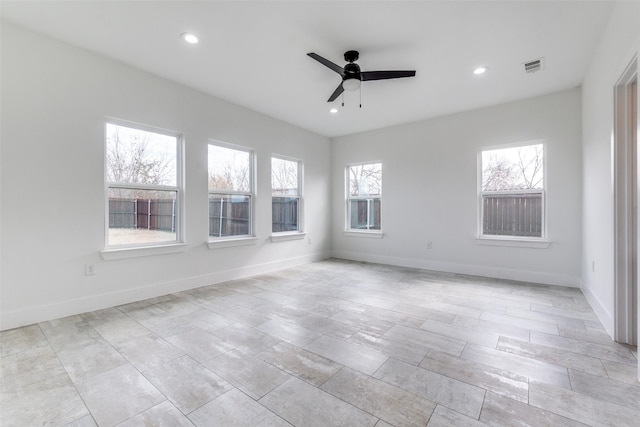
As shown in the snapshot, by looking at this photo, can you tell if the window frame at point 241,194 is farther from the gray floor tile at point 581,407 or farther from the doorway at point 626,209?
the doorway at point 626,209

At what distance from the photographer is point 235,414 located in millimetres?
1570

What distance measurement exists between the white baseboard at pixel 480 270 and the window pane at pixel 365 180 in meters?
1.36

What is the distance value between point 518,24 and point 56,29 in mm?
Result: 4355

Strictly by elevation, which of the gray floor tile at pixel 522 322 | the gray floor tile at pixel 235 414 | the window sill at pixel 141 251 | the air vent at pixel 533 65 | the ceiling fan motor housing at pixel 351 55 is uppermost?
the air vent at pixel 533 65

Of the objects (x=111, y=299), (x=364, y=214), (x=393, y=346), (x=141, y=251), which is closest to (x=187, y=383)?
(x=393, y=346)

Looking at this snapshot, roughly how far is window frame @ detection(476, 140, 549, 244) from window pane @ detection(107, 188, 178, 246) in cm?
477

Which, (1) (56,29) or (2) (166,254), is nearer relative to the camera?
(1) (56,29)

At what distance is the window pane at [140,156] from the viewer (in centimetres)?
334

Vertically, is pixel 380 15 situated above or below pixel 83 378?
above

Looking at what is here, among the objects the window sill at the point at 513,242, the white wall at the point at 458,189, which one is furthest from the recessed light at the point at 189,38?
the window sill at the point at 513,242

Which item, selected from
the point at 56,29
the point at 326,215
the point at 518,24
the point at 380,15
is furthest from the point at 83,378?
the point at 326,215

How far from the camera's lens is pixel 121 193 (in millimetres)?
3400

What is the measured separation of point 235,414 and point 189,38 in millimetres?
3217

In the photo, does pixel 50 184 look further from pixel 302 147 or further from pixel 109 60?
pixel 302 147
